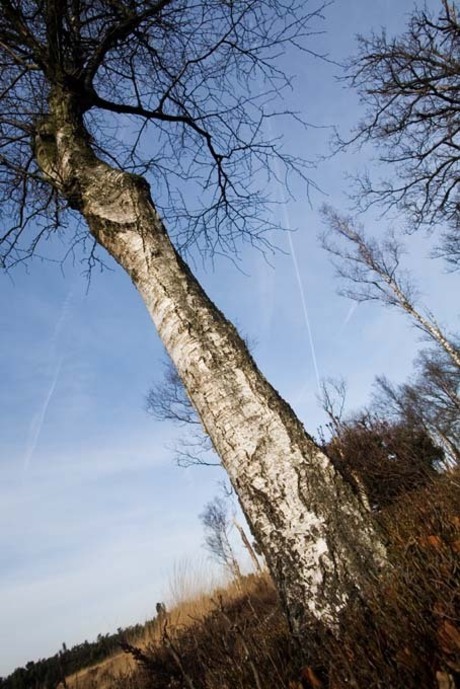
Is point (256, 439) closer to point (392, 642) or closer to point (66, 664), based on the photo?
point (392, 642)

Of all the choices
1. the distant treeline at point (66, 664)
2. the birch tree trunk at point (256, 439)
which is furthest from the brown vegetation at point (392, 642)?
the distant treeline at point (66, 664)

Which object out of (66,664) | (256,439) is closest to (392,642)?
(256,439)

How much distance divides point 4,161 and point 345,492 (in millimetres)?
3860

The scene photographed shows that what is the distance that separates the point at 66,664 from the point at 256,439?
32.6ft

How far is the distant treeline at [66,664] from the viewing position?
7145 mm

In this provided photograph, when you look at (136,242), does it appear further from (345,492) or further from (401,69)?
(401,69)

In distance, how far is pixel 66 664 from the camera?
8094mm

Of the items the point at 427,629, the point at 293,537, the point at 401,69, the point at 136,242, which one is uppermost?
the point at 401,69

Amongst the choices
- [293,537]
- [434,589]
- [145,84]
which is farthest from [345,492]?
[145,84]

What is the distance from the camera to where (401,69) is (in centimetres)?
702

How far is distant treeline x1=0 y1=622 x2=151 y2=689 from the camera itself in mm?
7145

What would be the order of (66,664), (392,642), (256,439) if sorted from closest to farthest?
1. (392,642)
2. (256,439)
3. (66,664)

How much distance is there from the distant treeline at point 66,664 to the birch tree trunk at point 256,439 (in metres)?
6.87

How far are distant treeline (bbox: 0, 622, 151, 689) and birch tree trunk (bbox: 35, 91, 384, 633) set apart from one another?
687cm
